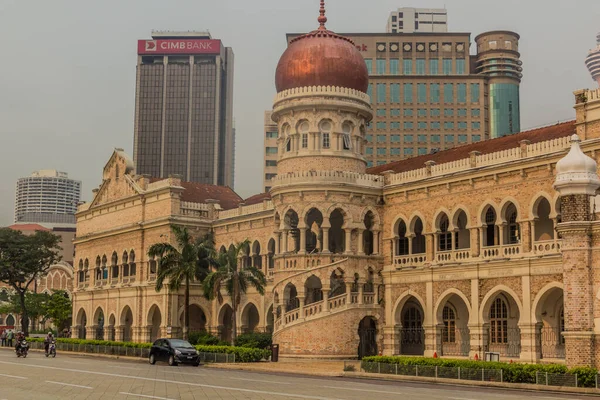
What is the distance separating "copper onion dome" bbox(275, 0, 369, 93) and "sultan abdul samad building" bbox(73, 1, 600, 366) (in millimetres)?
73

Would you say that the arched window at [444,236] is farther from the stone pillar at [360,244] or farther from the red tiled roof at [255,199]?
the red tiled roof at [255,199]

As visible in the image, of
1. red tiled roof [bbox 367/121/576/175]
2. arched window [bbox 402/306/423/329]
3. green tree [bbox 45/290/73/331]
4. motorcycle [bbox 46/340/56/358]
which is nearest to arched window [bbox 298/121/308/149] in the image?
red tiled roof [bbox 367/121/576/175]

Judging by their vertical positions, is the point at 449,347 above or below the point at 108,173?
below

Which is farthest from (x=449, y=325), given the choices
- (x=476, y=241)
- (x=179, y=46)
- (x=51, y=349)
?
(x=179, y=46)

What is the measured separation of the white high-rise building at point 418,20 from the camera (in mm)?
143488

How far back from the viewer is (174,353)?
3684cm

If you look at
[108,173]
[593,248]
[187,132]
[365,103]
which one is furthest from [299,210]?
[187,132]

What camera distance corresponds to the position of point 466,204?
3888 cm

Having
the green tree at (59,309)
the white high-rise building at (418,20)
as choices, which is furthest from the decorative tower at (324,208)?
the white high-rise building at (418,20)

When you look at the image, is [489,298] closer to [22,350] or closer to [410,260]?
[410,260]

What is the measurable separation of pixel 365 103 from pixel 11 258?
42.3m

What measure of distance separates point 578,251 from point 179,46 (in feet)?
481

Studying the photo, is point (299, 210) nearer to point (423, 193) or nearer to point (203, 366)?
point (423, 193)

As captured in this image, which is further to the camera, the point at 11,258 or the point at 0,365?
the point at 11,258
